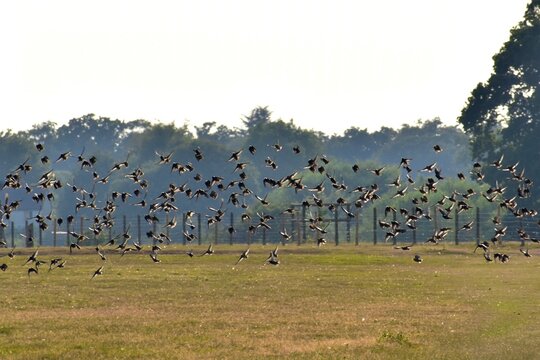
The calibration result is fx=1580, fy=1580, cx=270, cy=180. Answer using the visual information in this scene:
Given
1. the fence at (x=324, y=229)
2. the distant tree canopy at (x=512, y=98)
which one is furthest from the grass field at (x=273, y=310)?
the distant tree canopy at (x=512, y=98)

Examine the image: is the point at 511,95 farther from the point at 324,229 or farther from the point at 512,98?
the point at 324,229

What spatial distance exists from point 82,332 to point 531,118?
96.9m

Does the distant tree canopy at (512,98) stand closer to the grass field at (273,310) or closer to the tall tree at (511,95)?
the tall tree at (511,95)

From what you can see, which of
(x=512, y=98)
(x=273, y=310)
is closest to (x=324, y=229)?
(x=512, y=98)

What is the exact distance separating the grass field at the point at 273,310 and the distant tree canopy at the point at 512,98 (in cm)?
4667

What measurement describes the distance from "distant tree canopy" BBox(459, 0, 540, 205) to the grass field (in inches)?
1837

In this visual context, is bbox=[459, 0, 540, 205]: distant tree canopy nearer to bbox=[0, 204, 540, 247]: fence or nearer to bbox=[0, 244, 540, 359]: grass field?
bbox=[0, 204, 540, 247]: fence

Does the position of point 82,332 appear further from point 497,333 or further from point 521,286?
point 521,286

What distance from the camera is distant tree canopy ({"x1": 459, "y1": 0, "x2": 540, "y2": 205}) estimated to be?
443 feet

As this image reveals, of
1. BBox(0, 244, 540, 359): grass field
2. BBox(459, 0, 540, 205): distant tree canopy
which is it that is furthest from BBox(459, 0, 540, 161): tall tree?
BBox(0, 244, 540, 359): grass field

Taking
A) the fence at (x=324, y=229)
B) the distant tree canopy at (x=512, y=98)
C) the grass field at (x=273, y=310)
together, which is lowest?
the grass field at (x=273, y=310)

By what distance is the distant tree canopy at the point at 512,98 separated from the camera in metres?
135

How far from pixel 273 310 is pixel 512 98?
284ft

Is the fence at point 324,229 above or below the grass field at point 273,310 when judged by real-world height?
above
